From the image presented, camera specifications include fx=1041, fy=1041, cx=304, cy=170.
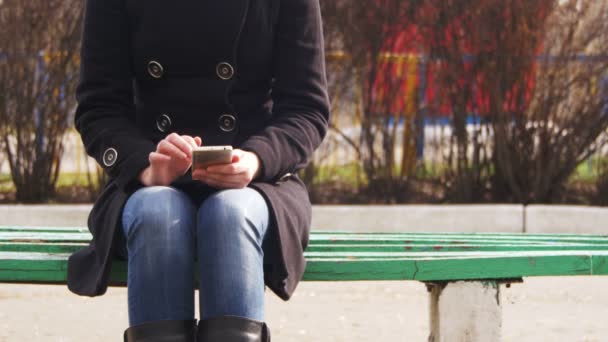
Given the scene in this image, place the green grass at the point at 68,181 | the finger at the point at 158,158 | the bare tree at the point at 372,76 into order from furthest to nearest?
the green grass at the point at 68,181 < the bare tree at the point at 372,76 < the finger at the point at 158,158

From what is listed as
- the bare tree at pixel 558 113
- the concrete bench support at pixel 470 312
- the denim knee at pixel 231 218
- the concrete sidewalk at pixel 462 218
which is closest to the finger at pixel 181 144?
the denim knee at pixel 231 218

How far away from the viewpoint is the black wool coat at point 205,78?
279 cm

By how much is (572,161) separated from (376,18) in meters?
1.73

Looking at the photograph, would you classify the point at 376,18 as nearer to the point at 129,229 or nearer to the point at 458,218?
the point at 458,218

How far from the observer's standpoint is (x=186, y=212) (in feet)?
8.07

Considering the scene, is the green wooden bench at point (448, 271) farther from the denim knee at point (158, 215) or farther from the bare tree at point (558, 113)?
the bare tree at point (558, 113)

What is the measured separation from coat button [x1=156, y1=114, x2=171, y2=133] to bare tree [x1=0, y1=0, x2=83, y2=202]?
453cm

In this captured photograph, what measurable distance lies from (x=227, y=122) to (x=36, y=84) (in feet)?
15.6

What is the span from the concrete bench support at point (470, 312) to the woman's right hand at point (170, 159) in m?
0.76

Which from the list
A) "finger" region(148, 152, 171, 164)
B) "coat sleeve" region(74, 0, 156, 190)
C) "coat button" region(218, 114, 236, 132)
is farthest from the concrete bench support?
"coat sleeve" region(74, 0, 156, 190)

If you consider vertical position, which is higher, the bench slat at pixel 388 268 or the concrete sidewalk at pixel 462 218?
the bench slat at pixel 388 268

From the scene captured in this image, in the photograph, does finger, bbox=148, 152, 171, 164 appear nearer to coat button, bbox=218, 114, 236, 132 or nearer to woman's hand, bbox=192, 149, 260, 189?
woman's hand, bbox=192, 149, 260, 189

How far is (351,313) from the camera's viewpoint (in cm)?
454

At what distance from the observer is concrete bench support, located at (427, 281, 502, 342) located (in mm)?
2680
